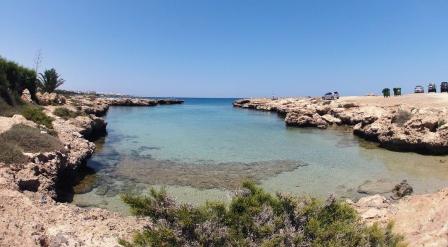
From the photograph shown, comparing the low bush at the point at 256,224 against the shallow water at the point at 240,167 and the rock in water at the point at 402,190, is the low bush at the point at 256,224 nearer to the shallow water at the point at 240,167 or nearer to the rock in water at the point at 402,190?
the shallow water at the point at 240,167

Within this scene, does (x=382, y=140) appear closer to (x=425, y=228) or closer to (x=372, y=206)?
(x=372, y=206)

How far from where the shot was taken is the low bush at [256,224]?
21.7ft

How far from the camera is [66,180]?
55.2ft

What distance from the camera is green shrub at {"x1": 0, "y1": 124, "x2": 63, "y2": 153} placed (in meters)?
15.7

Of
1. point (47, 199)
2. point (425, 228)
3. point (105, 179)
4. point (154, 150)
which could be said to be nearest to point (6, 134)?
point (105, 179)

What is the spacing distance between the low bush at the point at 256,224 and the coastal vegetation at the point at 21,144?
903 cm

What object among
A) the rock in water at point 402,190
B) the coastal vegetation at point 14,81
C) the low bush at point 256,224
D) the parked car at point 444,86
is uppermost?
the coastal vegetation at point 14,81

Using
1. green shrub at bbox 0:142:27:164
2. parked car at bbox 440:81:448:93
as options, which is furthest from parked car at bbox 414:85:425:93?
green shrub at bbox 0:142:27:164

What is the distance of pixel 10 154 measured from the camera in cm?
1418

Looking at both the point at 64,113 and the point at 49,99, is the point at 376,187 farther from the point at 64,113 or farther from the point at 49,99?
the point at 49,99

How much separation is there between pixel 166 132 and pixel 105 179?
20724mm

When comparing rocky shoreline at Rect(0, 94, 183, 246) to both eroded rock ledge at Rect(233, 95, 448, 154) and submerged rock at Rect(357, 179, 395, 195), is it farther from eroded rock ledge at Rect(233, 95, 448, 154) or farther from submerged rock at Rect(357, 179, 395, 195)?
eroded rock ledge at Rect(233, 95, 448, 154)

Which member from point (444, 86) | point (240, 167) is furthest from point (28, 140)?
point (444, 86)

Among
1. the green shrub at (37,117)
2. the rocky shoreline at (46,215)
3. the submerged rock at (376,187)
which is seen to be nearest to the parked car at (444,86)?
the submerged rock at (376,187)
